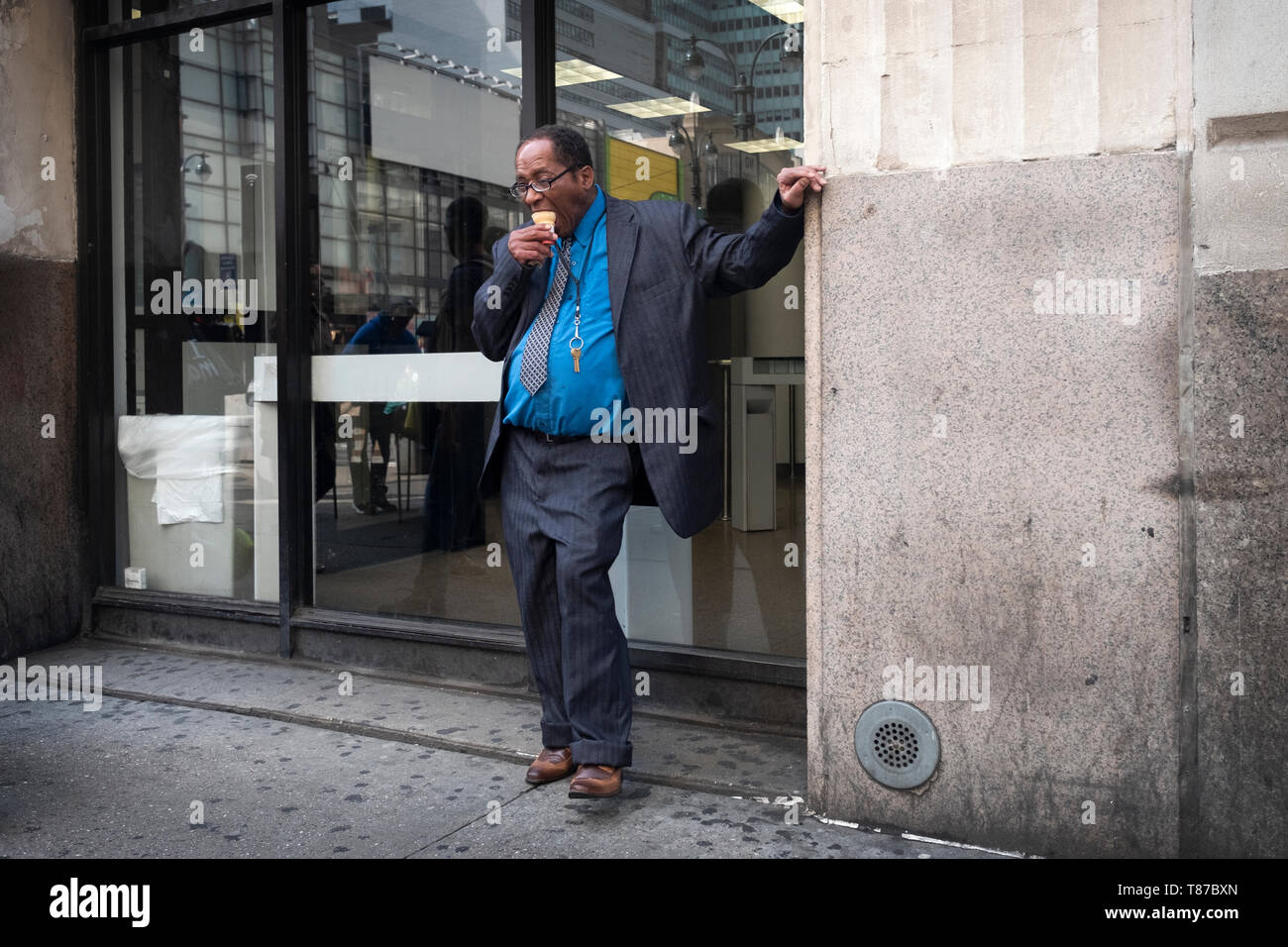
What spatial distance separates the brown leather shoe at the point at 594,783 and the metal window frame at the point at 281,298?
831 mm

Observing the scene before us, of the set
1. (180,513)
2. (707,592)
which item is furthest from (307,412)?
(707,592)

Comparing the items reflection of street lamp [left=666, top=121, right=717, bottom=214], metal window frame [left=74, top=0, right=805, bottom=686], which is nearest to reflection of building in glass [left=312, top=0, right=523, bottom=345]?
metal window frame [left=74, top=0, right=805, bottom=686]

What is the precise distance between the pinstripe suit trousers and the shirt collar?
1.99 feet

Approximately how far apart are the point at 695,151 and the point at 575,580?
1.82m

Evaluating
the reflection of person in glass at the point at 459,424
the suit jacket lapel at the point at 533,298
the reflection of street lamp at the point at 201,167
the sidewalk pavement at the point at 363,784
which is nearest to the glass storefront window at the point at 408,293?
the reflection of person in glass at the point at 459,424

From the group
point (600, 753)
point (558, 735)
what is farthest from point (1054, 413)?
point (558, 735)

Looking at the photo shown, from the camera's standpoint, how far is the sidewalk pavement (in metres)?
3.14

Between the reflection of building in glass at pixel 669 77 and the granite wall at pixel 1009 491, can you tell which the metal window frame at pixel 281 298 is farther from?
the granite wall at pixel 1009 491

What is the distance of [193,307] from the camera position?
556 cm

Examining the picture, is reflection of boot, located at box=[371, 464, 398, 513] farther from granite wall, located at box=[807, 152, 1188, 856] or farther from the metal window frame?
granite wall, located at box=[807, 152, 1188, 856]

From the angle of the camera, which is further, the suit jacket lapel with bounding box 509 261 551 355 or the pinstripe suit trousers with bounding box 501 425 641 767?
the suit jacket lapel with bounding box 509 261 551 355

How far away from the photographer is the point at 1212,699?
2797 mm

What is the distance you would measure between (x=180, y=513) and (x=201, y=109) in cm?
190

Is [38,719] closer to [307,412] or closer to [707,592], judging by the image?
[307,412]
